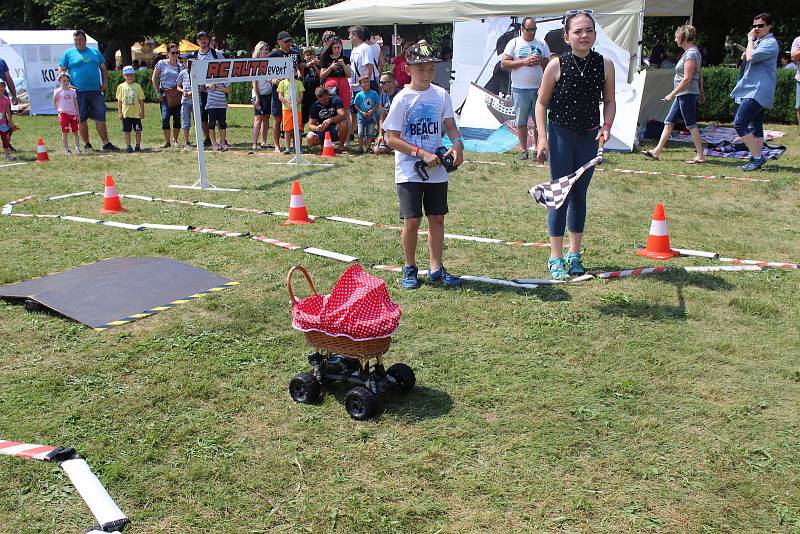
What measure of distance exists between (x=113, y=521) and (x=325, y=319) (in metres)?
1.44

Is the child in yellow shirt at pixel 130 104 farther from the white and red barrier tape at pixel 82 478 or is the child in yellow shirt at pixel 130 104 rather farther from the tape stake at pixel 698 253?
the white and red barrier tape at pixel 82 478

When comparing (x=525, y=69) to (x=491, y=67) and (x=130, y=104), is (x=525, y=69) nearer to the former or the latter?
(x=491, y=67)

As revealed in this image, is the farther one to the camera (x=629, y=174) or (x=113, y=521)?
(x=629, y=174)

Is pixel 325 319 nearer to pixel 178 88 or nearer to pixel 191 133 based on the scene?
pixel 178 88

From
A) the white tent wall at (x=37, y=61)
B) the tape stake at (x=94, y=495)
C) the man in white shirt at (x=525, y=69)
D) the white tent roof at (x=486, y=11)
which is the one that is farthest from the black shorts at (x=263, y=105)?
the white tent wall at (x=37, y=61)

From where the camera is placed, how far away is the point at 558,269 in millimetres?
6535

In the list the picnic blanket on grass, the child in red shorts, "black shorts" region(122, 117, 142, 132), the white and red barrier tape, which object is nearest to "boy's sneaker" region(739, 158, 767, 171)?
the picnic blanket on grass

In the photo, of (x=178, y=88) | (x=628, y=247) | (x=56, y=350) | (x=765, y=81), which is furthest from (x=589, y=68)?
(x=178, y=88)

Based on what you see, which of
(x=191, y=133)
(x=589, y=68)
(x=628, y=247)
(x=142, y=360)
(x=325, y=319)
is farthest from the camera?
(x=191, y=133)

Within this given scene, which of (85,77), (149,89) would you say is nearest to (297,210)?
(85,77)

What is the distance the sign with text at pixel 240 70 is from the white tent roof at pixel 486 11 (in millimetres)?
4238

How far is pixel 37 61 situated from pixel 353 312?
2478 cm

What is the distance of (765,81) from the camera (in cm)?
1171

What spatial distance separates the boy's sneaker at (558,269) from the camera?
6488mm
